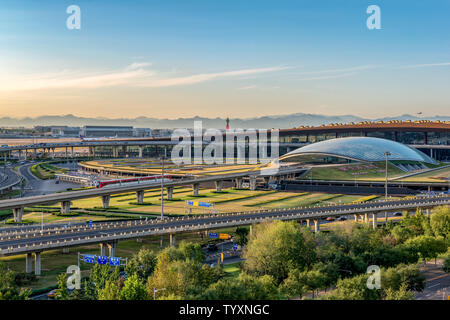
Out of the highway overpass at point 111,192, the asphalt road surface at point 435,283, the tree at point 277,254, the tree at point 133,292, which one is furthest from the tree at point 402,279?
the highway overpass at point 111,192

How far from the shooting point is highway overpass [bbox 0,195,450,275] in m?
52.4

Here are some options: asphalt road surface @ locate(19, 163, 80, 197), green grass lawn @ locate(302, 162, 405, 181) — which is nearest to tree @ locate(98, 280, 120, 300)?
asphalt road surface @ locate(19, 163, 80, 197)

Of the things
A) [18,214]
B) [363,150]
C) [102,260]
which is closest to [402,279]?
[102,260]

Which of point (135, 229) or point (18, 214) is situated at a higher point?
point (135, 229)

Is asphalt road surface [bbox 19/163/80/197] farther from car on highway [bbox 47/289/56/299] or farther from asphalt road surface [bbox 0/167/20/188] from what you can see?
car on highway [bbox 47/289/56/299]

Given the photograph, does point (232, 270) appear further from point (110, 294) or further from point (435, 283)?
point (435, 283)

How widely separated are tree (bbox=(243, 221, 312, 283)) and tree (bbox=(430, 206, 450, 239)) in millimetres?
22294

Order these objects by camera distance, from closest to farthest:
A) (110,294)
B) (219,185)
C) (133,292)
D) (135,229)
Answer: (133,292) < (110,294) < (135,229) < (219,185)

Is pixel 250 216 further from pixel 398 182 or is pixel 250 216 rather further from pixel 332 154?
pixel 332 154

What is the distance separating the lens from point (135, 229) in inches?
2443

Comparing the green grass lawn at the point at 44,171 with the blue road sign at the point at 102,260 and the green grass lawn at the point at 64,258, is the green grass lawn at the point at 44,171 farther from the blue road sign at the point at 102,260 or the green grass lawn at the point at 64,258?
the blue road sign at the point at 102,260

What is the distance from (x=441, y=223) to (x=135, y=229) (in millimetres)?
37908

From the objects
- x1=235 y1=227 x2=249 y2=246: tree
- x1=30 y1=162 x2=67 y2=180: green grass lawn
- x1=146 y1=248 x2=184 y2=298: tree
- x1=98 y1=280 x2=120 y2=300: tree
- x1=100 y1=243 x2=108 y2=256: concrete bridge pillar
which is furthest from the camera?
x1=30 y1=162 x2=67 y2=180: green grass lawn

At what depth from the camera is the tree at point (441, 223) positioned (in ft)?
206
